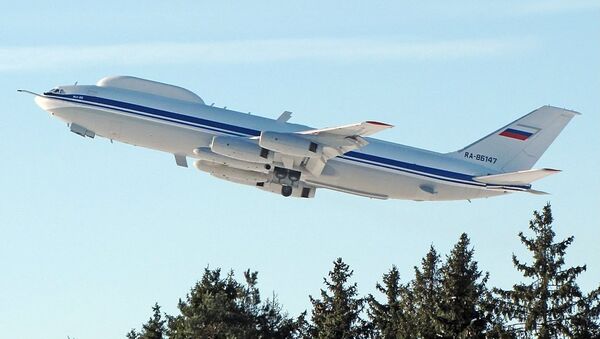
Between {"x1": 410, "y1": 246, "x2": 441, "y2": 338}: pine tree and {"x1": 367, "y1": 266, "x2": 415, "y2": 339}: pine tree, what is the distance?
46 centimetres

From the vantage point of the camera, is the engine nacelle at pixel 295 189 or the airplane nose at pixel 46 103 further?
the engine nacelle at pixel 295 189

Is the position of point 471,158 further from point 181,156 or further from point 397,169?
point 181,156

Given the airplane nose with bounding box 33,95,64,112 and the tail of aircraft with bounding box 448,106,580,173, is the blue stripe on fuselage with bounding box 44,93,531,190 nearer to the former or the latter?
the airplane nose with bounding box 33,95,64,112

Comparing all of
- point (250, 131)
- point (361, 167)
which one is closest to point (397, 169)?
point (361, 167)

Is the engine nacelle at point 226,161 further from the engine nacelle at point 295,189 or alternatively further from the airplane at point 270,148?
the engine nacelle at point 295,189

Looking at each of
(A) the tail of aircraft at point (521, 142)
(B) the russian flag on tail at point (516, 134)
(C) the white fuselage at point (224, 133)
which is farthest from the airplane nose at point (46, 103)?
(B) the russian flag on tail at point (516, 134)

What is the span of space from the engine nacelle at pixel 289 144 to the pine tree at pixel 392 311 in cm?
1135

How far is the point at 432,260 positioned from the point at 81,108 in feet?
72.1

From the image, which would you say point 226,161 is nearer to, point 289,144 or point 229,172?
point 229,172

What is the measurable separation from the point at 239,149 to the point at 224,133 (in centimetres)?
186

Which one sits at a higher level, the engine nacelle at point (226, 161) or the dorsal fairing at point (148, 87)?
the dorsal fairing at point (148, 87)

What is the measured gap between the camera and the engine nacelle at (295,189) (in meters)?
93.9

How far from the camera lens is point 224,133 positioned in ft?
298

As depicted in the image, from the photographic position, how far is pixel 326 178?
93.1 metres
